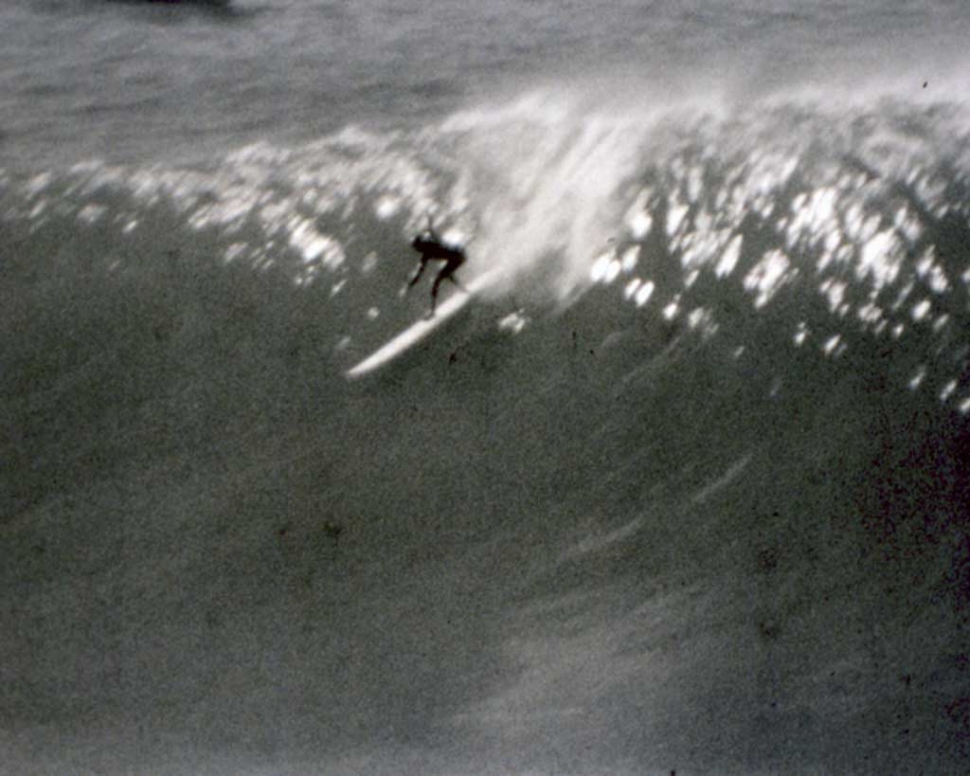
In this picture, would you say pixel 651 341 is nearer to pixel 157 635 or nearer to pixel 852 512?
pixel 852 512

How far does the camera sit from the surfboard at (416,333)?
1.29 metres

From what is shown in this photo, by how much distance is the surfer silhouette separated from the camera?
1338 mm

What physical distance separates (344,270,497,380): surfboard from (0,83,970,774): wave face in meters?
0.02

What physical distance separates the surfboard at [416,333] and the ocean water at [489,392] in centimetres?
1

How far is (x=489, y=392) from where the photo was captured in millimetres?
1286

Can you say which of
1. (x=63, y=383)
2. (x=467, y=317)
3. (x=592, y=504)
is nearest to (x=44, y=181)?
(x=63, y=383)

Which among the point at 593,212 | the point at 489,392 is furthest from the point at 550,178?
the point at 489,392

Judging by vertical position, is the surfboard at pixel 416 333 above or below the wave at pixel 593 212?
below

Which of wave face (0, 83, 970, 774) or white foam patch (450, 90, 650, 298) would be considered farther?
white foam patch (450, 90, 650, 298)

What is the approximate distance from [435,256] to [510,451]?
0.26m

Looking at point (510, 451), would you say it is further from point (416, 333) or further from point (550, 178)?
point (550, 178)

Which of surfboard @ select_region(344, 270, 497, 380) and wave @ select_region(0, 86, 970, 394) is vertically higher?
wave @ select_region(0, 86, 970, 394)

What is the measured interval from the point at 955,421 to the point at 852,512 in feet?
0.54

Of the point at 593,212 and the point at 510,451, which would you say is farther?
the point at 593,212
